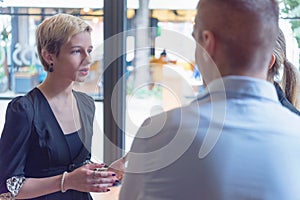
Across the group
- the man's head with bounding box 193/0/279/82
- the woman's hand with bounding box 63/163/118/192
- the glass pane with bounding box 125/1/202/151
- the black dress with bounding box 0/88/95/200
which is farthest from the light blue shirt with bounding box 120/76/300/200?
the glass pane with bounding box 125/1/202/151

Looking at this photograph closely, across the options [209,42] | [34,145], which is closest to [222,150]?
[209,42]

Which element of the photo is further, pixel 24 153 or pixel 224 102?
pixel 24 153

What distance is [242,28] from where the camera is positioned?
2.54 ft

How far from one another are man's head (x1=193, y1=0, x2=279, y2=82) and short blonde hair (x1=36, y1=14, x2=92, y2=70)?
31.4 inches

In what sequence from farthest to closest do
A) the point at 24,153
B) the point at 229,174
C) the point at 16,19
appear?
A: 1. the point at 16,19
2. the point at 24,153
3. the point at 229,174

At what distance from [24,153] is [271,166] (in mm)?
917

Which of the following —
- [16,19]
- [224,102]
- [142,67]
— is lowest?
[142,67]

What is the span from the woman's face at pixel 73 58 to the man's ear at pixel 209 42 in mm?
820

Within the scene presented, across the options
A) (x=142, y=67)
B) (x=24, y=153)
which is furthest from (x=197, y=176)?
(x=142, y=67)

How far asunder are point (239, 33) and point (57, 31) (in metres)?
0.89

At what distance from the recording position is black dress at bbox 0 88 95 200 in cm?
140

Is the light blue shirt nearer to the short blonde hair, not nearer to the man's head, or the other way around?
the man's head

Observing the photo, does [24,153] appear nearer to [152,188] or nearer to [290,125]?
[152,188]

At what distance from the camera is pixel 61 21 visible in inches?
59.6
